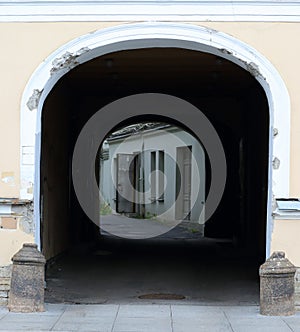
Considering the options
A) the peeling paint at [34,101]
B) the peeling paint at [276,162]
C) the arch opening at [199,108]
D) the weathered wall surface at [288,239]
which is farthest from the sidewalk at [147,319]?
the arch opening at [199,108]

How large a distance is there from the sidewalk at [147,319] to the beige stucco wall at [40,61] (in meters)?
0.81

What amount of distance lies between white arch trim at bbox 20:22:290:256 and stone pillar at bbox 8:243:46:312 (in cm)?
49

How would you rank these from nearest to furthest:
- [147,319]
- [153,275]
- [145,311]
Answer: 1. [147,319]
2. [145,311]
3. [153,275]

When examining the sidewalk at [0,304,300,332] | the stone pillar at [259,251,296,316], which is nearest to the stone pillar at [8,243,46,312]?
the sidewalk at [0,304,300,332]

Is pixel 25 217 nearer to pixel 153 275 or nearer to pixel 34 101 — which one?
pixel 34 101

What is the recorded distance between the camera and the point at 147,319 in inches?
265

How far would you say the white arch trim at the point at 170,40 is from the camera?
724 centimetres

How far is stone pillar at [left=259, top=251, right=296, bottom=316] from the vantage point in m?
6.80

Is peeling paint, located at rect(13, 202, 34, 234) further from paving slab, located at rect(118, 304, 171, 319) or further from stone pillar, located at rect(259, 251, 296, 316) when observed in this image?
stone pillar, located at rect(259, 251, 296, 316)

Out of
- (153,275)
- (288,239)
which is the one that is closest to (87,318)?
(288,239)

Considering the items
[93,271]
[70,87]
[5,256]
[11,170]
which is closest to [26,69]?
[11,170]

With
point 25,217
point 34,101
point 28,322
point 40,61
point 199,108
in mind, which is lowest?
point 28,322

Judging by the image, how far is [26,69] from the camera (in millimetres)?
7324

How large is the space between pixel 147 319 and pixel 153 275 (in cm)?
344
